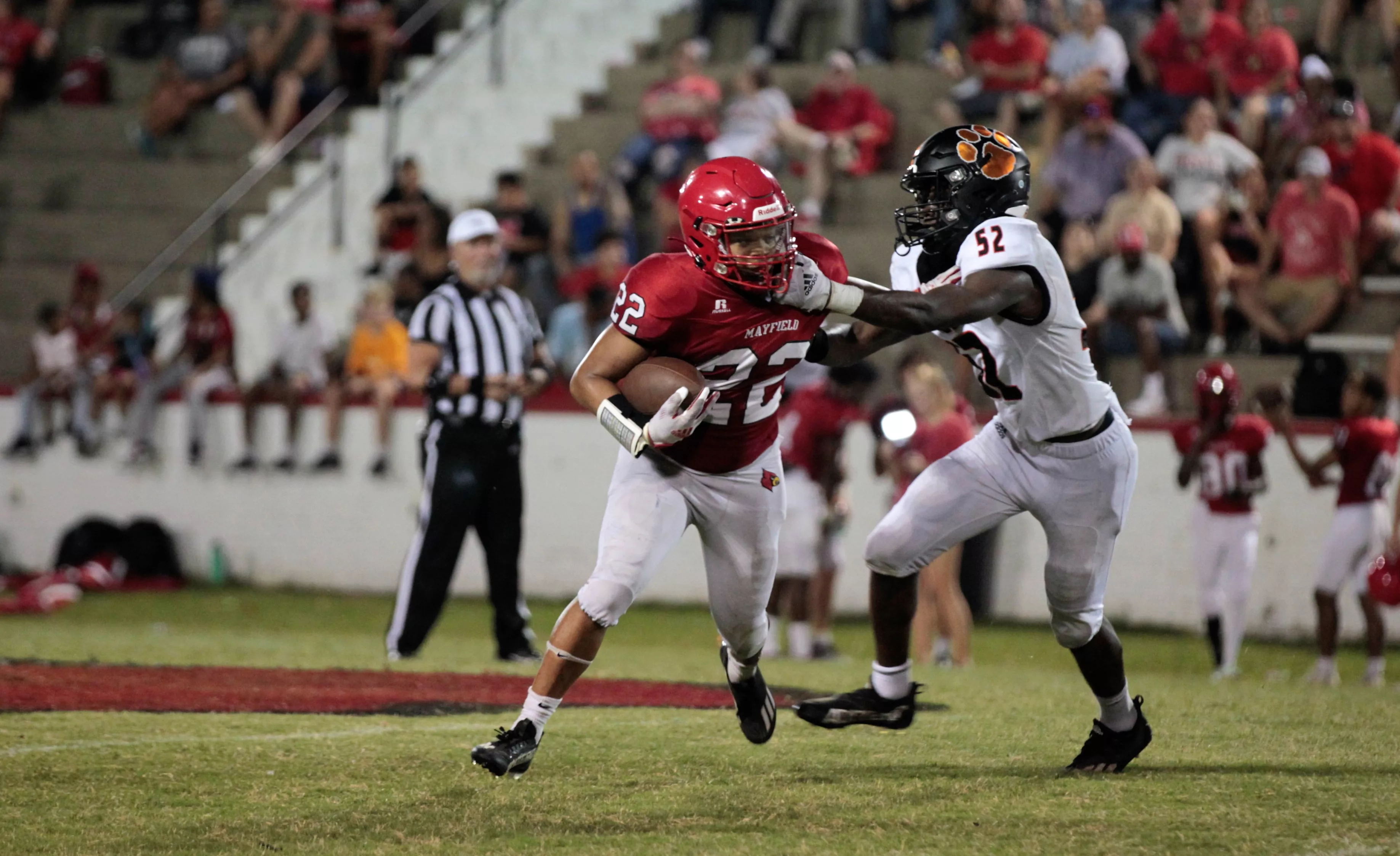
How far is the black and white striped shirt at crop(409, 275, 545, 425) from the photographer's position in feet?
27.1

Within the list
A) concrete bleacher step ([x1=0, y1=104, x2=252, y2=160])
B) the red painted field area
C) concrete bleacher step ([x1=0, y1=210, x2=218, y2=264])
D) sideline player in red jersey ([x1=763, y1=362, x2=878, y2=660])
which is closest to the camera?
the red painted field area

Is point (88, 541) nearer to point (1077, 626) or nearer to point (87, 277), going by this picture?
point (87, 277)

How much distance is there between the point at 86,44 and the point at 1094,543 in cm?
1542

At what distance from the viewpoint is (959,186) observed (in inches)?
204

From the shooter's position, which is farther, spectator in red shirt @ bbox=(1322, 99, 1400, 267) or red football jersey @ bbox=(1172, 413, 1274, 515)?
spectator in red shirt @ bbox=(1322, 99, 1400, 267)

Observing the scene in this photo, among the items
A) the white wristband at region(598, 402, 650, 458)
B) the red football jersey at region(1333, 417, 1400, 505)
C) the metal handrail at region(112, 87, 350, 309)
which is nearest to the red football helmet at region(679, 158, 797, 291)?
the white wristband at region(598, 402, 650, 458)

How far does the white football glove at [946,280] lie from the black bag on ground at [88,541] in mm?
10217

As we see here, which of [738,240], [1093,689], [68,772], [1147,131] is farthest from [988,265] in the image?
[1147,131]

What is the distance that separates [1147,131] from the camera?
41.3 ft

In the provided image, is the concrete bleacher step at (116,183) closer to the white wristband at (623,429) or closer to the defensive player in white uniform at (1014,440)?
the defensive player in white uniform at (1014,440)

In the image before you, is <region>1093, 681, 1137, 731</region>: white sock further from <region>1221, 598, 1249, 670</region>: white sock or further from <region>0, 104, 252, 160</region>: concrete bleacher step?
<region>0, 104, 252, 160</region>: concrete bleacher step

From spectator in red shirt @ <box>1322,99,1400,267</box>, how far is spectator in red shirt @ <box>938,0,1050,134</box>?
2333 mm

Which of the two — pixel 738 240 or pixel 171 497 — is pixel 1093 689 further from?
pixel 171 497

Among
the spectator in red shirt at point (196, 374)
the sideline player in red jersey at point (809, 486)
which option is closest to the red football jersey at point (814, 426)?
the sideline player in red jersey at point (809, 486)
